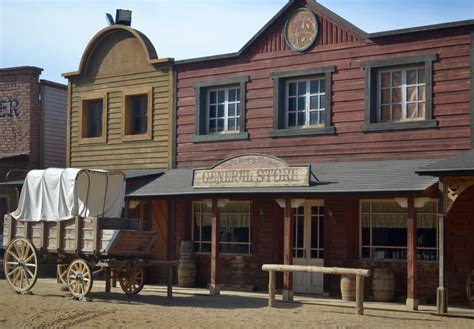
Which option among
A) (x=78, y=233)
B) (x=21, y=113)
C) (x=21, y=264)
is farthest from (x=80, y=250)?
(x=21, y=113)

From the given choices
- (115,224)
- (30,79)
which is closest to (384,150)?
(115,224)

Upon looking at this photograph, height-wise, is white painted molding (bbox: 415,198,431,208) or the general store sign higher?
the general store sign

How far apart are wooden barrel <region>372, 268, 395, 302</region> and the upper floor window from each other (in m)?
3.78

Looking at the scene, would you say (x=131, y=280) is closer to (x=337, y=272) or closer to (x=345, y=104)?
(x=337, y=272)

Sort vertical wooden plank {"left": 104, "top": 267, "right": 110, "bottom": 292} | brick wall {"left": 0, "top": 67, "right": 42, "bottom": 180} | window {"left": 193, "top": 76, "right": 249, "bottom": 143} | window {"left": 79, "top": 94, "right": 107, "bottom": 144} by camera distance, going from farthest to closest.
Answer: brick wall {"left": 0, "top": 67, "right": 42, "bottom": 180}
window {"left": 79, "top": 94, "right": 107, "bottom": 144}
window {"left": 193, "top": 76, "right": 249, "bottom": 143}
vertical wooden plank {"left": 104, "top": 267, "right": 110, "bottom": 292}

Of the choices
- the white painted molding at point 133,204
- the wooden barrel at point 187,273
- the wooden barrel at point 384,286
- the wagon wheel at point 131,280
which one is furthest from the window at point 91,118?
the wooden barrel at point 384,286

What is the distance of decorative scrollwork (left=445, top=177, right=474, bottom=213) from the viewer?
14930 millimetres

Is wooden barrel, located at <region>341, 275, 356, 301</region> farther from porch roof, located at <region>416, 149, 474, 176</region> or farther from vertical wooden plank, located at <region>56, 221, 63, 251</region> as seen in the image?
vertical wooden plank, located at <region>56, 221, 63, 251</region>

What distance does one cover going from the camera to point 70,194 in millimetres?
17500

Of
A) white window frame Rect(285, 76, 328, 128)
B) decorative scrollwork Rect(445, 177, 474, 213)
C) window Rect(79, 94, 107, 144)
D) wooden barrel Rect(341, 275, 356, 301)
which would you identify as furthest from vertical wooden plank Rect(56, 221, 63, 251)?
decorative scrollwork Rect(445, 177, 474, 213)

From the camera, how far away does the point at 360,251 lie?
18.5 metres

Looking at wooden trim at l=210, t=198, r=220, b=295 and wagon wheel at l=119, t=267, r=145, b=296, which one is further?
wooden trim at l=210, t=198, r=220, b=295

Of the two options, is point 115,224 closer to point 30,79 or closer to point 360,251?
point 360,251

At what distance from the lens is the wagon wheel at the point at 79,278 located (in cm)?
1686
